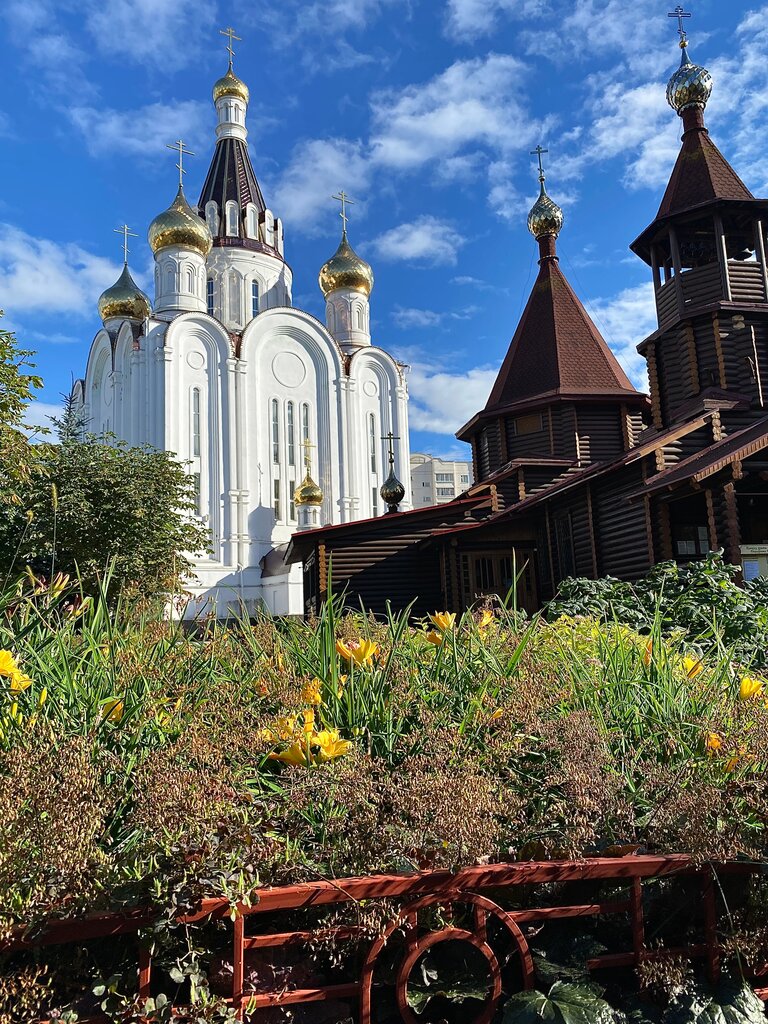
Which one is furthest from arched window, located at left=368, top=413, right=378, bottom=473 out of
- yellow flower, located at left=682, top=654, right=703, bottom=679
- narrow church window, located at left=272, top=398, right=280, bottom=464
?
yellow flower, located at left=682, top=654, right=703, bottom=679

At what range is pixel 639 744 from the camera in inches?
89.8

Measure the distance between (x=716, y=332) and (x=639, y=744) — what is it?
14414mm

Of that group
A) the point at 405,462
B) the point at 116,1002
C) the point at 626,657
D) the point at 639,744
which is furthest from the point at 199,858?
the point at 405,462

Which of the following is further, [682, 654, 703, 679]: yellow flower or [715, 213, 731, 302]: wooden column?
[715, 213, 731, 302]: wooden column

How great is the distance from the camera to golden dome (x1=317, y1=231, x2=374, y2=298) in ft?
116

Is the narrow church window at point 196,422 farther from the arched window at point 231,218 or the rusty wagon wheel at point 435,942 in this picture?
the rusty wagon wheel at point 435,942

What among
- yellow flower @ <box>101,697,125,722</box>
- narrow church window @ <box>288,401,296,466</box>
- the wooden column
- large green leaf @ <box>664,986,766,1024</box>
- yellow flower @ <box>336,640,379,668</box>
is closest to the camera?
large green leaf @ <box>664,986,766,1024</box>

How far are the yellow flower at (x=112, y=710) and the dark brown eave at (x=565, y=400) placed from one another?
58.4ft

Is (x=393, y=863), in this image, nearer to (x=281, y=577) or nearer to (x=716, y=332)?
(x=716, y=332)

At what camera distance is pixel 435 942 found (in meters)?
1.75

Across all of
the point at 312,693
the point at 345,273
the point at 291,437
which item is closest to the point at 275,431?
the point at 291,437

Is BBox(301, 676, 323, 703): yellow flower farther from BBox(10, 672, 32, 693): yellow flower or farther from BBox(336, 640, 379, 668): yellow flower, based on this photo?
BBox(10, 672, 32, 693): yellow flower

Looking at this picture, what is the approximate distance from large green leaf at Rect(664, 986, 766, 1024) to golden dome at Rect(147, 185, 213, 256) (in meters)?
33.1

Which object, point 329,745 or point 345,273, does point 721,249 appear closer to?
point 329,745
